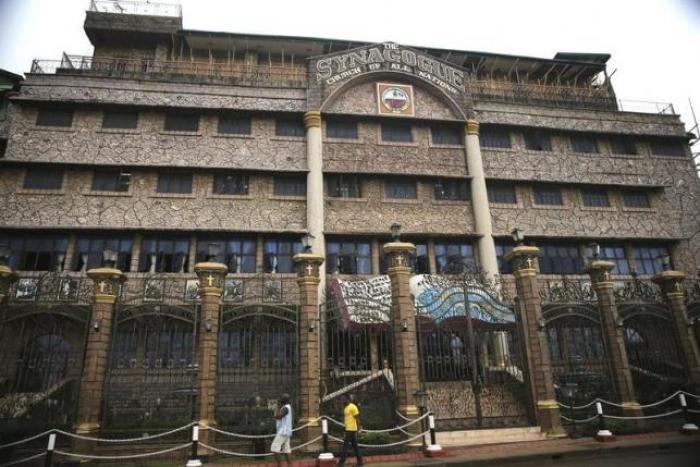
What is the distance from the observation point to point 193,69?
24875mm

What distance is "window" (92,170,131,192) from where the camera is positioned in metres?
20.4

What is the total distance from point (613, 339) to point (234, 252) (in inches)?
581

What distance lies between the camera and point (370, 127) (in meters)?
22.8

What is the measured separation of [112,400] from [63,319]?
281 centimetres

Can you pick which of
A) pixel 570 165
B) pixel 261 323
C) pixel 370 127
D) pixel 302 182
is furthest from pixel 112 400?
pixel 570 165

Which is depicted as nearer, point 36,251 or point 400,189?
point 36,251

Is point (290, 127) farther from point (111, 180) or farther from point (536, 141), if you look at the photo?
point (536, 141)

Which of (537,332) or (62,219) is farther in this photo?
(62,219)

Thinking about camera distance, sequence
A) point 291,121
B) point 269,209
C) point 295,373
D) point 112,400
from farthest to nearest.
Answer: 1. point 291,121
2. point 269,209
3. point 112,400
4. point 295,373

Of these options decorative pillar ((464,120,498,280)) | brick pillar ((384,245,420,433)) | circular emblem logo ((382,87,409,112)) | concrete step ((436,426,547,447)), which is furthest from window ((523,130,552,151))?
concrete step ((436,426,547,447))

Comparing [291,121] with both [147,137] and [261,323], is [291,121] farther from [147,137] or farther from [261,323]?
[261,323]

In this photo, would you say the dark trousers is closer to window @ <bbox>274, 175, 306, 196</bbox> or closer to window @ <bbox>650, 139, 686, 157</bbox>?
window @ <bbox>274, 175, 306, 196</bbox>

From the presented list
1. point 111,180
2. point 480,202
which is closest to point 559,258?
point 480,202

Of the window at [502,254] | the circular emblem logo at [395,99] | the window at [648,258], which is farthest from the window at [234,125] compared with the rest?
the window at [648,258]
